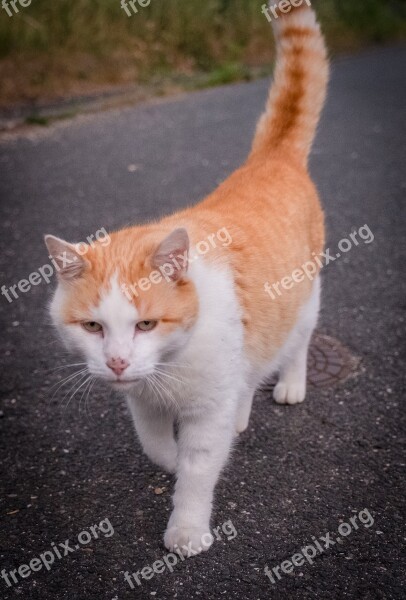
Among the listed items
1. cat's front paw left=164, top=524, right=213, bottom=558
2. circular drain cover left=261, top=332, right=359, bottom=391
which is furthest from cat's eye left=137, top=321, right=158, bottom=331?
circular drain cover left=261, top=332, right=359, bottom=391

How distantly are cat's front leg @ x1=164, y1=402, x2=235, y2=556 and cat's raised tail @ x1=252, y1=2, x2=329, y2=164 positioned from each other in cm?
136

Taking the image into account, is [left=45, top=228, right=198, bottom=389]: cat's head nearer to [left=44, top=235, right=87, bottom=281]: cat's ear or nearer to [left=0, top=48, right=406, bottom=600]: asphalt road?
[left=44, top=235, right=87, bottom=281]: cat's ear

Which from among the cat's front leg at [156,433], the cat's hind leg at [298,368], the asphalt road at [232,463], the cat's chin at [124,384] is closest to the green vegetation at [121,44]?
the asphalt road at [232,463]

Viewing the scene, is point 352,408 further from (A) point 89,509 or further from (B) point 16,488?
(B) point 16,488

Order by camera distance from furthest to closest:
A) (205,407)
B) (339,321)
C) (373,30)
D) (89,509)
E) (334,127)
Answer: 1. (373,30)
2. (334,127)
3. (339,321)
4. (89,509)
5. (205,407)

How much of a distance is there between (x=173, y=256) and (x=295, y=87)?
4.61 ft

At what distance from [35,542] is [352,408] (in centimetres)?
143

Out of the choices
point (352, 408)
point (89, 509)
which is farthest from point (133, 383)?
point (352, 408)

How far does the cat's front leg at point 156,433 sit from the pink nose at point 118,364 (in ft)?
1.40

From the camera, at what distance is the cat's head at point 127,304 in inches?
77.5

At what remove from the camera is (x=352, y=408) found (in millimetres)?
2953

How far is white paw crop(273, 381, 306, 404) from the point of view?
9.87 feet

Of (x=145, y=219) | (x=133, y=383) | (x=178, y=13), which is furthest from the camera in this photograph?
(x=178, y=13)

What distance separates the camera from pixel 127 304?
197cm
